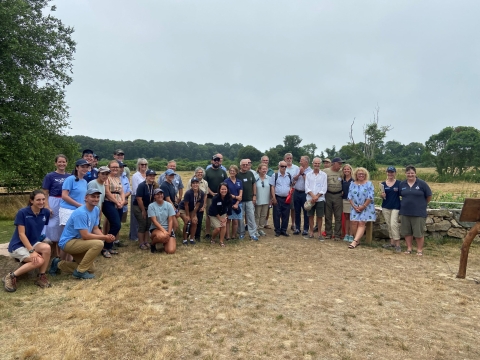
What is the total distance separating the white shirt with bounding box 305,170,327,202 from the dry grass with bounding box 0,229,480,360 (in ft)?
6.22

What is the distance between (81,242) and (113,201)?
1.36m

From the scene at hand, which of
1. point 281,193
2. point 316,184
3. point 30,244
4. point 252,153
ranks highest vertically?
point 252,153

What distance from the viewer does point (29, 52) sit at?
11.5 meters

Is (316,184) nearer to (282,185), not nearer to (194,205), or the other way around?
(282,185)

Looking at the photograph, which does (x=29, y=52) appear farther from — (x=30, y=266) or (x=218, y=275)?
(x=218, y=275)

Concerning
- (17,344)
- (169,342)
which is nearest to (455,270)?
(169,342)

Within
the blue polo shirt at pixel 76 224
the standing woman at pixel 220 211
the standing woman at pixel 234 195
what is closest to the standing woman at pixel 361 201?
the standing woman at pixel 234 195

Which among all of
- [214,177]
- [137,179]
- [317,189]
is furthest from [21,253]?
[317,189]

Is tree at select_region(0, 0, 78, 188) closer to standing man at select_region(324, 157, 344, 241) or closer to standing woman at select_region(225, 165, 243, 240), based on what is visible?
standing woman at select_region(225, 165, 243, 240)

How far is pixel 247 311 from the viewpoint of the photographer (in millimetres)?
3588

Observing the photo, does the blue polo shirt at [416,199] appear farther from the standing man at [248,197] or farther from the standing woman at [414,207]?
the standing man at [248,197]

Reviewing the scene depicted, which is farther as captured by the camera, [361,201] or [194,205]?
[361,201]

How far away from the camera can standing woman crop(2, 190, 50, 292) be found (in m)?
4.23

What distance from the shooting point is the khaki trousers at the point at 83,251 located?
15.3 ft
